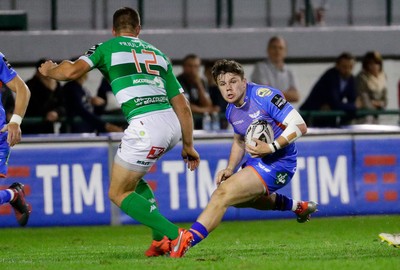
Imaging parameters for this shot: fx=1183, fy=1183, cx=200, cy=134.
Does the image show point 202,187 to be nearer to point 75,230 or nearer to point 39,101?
point 75,230

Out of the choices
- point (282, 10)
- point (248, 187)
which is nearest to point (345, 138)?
point (248, 187)

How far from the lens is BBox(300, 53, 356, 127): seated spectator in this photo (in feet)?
57.5

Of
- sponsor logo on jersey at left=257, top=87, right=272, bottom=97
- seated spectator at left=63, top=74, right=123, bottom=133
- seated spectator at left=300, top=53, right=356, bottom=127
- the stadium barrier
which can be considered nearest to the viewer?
sponsor logo on jersey at left=257, top=87, right=272, bottom=97

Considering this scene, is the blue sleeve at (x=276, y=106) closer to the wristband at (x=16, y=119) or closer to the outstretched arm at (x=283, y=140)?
the outstretched arm at (x=283, y=140)

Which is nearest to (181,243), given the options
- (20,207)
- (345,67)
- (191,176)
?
(20,207)

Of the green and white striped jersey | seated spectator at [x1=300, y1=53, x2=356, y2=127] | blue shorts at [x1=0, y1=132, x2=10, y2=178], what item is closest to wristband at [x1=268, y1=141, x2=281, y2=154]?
the green and white striped jersey

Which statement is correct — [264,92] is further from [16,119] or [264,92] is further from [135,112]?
[16,119]

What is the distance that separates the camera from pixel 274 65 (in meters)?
17.5

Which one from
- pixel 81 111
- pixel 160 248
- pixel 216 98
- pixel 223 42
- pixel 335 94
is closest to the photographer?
pixel 160 248

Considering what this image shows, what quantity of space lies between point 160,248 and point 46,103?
6866 millimetres

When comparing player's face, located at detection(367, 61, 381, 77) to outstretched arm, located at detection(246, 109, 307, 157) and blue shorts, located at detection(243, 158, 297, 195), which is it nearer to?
blue shorts, located at detection(243, 158, 297, 195)

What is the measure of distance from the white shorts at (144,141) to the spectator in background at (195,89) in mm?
7083

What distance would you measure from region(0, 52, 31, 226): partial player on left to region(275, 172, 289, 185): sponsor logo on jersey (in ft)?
7.59

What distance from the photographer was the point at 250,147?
9.98m
